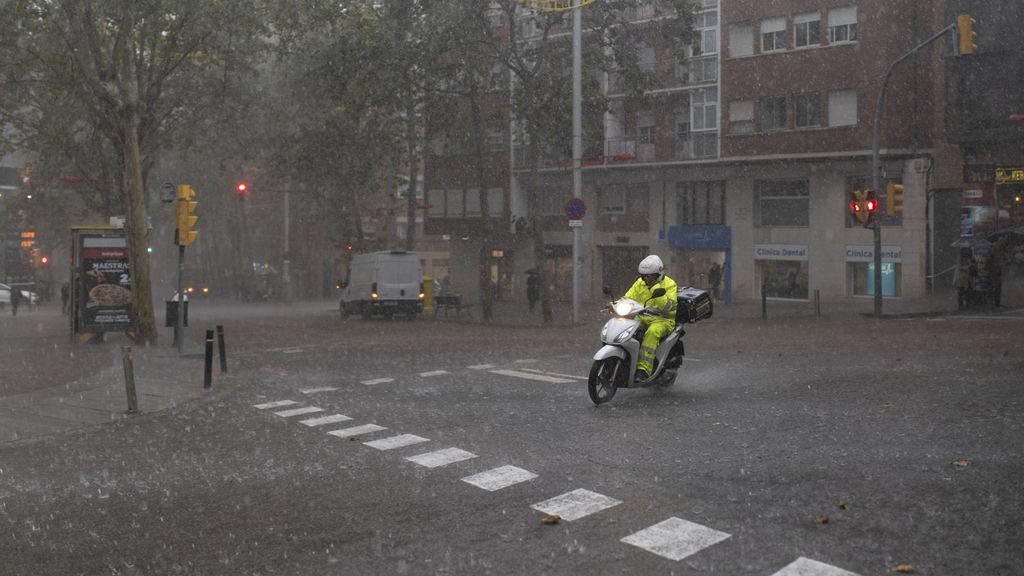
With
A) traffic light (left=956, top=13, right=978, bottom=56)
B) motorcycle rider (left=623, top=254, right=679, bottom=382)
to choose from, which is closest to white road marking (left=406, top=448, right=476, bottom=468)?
motorcycle rider (left=623, top=254, right=679, bottom=382)

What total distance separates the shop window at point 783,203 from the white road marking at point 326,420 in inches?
1089

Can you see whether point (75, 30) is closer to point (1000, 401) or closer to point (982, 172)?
point (1000, 401)

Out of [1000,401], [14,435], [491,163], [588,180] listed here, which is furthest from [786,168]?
[14,435]

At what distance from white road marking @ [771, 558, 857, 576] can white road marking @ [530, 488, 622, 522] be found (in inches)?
59.4

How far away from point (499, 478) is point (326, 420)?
12.5ft

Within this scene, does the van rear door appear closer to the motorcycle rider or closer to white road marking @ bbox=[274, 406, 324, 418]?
white road marking @ bbox=[274, 406, 324, 418]

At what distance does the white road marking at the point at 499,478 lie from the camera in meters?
6.96

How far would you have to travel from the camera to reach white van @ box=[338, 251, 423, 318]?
34.0 m

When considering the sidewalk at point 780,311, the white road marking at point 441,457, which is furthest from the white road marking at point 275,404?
the sidewalk at point 780,311

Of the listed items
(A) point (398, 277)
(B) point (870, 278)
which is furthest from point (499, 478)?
(B) point (870, 278)

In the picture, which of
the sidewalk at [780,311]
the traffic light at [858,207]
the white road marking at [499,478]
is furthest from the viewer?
the sidewalk at [780,311]

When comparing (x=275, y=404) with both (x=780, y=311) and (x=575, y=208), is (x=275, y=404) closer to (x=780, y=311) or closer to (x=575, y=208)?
(x=575, y=208)

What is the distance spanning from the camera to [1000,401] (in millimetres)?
9633

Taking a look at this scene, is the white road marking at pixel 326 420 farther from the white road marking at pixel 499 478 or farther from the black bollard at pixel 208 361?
the black bollard at pixel 208 361
